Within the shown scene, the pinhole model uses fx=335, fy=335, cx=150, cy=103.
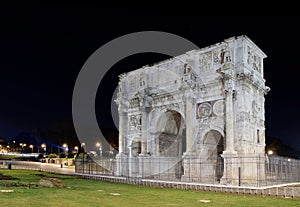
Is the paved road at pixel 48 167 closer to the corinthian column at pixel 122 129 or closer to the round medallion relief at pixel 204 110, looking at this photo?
the corinthian column at pixel 122 129

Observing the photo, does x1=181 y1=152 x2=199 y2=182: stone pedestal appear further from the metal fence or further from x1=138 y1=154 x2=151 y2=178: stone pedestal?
x1=138 y1=154 x2=151 y2=178: stone pedestal

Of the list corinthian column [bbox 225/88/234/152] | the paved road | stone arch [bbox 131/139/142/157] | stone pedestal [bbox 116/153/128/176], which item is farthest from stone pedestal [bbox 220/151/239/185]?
the paved road

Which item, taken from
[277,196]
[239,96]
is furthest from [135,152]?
[277,196]

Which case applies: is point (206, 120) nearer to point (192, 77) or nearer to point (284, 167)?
point (192, 77)

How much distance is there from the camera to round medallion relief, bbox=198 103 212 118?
92.5 feet

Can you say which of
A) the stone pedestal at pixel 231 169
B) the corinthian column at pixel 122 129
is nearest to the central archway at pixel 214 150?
the stone pedestal at pixel 231 169

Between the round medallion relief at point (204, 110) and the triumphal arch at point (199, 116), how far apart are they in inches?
3.3

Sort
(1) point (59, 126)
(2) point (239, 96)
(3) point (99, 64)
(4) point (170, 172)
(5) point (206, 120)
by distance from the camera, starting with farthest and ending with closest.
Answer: (1) point (59, 126)
(3) point (99, 64)
(4) point (170, 172)
(5) point (206, 120)
(2) point (239, 96)

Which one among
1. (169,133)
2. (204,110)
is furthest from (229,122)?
(169,133)

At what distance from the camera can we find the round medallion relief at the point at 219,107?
2714 cm

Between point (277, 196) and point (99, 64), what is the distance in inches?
913

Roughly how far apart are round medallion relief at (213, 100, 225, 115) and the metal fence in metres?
4.27

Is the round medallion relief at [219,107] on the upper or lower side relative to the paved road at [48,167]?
upper

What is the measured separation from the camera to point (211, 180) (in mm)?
27281
